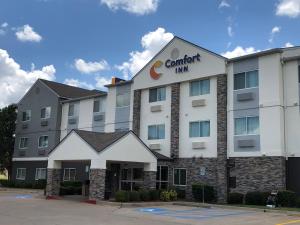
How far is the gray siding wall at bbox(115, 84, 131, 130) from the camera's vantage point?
1459 inches

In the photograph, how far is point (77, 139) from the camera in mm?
28594

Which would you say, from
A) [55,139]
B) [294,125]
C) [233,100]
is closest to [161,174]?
[233,100]

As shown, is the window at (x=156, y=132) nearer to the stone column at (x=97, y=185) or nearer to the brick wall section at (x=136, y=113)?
the brick wall section at (x=136, y=113)

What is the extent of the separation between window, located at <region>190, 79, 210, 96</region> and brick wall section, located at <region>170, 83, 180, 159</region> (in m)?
1.21

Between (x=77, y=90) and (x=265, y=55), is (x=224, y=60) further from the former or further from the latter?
(x=77, y=90)

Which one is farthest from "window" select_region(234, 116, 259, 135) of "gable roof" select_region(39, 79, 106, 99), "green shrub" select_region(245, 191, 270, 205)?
"gable roof" select_region(39, 79, 106, 99)

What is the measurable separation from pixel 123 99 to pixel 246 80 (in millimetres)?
12363

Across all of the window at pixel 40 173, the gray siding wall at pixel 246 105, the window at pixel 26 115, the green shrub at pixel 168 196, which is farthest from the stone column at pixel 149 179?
the window at pixel 26 115

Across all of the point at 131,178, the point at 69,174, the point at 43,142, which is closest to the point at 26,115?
the point at 43,142

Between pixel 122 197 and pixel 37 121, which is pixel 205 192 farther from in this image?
pixel 37 121

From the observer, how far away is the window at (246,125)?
2825 centimetres

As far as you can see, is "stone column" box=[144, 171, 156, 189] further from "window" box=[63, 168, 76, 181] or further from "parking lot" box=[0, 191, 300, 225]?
"window" box=[63, 168, 76, 181]

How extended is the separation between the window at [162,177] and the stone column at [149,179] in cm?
267

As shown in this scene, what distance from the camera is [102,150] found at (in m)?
26.7
